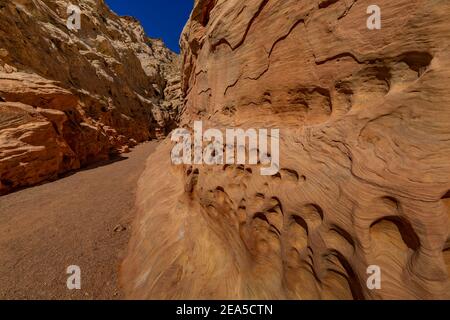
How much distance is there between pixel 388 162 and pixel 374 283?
110 centimetres

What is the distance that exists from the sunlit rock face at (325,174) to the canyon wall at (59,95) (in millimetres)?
6908

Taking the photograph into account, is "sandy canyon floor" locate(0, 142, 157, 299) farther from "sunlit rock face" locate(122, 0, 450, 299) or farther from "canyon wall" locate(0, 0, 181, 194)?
"canyon wall" locate(0, 0, 181, 194)

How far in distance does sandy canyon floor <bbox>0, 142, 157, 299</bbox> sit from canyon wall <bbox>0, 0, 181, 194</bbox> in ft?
5.49

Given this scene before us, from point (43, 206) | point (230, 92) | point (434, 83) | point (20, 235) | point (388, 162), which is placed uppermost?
point (230, 92)

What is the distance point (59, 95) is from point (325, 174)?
12.3m

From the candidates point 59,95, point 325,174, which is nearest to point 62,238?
point 325,174

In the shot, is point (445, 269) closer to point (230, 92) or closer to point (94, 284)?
point (230, 92)

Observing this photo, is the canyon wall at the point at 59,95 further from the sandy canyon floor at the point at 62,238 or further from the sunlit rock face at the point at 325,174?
the sunlit rock face at the point at 325,174

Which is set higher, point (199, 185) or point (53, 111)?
point (53, 111)

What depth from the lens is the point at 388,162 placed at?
5.58 ft

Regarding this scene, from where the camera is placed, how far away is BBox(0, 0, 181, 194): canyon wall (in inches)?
275

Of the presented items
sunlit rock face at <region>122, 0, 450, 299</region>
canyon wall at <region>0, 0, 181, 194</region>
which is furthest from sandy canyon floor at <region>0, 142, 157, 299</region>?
canyon wall at <region>0, 0, 181, 194</region>

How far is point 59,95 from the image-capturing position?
9008mm
